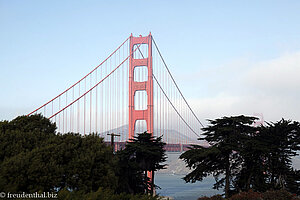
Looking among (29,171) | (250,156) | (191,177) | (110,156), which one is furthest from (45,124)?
(250,156)

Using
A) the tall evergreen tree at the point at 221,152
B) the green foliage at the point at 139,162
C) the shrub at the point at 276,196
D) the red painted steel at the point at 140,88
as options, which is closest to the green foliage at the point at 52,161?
the green foliage at the point at 139,162

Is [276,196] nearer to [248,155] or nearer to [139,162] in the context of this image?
[248,155]

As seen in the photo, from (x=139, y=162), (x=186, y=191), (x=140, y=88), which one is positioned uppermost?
(x=140, y=88)

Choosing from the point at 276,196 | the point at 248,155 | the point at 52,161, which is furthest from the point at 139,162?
the point at 276,196

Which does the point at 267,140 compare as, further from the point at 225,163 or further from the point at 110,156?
the point at 110,156

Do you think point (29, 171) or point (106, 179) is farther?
point (106, 179)

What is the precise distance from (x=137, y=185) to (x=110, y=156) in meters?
6.65

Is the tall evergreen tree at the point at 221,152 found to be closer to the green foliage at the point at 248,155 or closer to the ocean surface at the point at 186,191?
the green foliage at the point at 248,155

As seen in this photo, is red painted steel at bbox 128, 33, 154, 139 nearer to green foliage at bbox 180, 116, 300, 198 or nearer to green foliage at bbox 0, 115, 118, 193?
green foliage at bbox 180, 116, 300, 198

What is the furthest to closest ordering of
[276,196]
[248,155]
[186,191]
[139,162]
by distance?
[186,191] → [139,162] → [248,155] → [276,196]

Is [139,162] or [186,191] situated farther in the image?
[186,191]

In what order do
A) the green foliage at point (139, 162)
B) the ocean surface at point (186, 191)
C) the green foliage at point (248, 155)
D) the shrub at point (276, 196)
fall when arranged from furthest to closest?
the ocean surface at point (186, 191) → the green foliage at point (139, 162) → the green foliage at point (248, 155) → the shrub at point (276, 196)

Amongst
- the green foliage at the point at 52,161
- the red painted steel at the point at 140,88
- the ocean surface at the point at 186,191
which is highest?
the red painted steel at the point at 140,88

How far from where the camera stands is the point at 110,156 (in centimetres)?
2402
